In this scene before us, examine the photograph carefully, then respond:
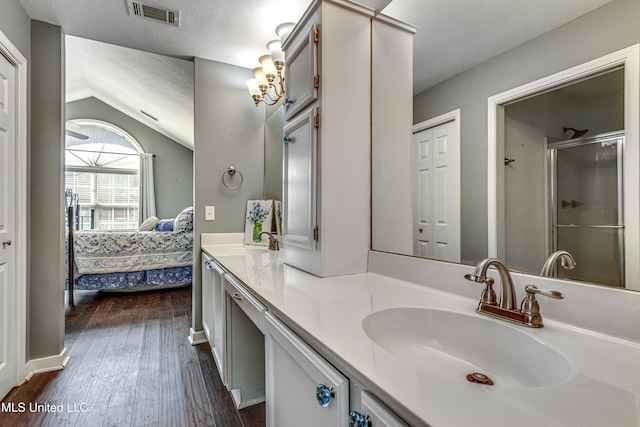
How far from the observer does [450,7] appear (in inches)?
42.5

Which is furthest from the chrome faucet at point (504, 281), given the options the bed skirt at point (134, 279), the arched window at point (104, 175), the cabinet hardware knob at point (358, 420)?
the arched window at point (104, 175)

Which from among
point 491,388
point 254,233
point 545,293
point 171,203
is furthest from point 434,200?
point 171,203

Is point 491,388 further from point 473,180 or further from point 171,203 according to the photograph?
point 171,203

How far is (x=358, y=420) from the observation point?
1.66 feet

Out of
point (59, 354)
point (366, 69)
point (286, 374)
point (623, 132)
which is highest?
point (366, 69)

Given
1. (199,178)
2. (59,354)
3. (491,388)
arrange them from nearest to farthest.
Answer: (491,388) → (59,354) → (199,178)

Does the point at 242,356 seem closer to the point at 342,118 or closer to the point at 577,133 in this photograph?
the point at 342,118

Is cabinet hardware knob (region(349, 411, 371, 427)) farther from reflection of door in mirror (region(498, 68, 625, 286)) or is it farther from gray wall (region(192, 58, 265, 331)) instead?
gray wall (region(192, 58, 265, 331))

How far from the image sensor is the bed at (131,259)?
11.6ft

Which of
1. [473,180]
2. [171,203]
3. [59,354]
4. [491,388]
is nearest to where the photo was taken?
[491,388]

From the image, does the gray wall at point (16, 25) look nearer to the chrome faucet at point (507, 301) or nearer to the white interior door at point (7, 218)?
the white interior door at point (7, 218)

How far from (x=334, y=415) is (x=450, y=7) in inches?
51.6

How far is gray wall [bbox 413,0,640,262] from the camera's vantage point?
0.68 m

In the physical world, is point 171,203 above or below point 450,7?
below
